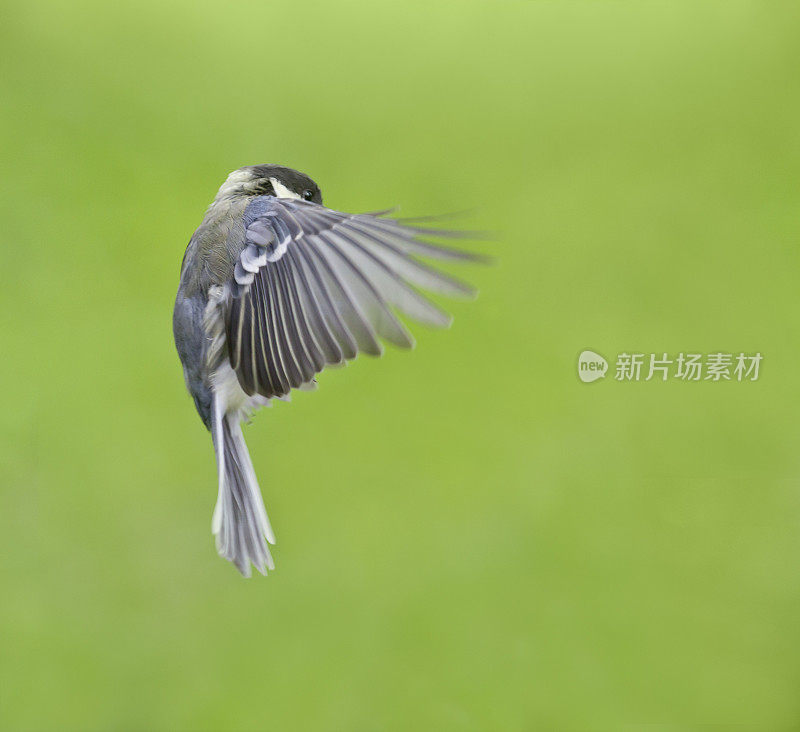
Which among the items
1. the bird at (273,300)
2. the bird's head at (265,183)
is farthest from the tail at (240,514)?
the bird's head at (265,183)

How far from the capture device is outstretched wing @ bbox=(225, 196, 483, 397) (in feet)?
1.86

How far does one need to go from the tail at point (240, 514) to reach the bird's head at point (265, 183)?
0.73 ft

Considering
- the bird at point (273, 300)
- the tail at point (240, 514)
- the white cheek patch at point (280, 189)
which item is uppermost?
the white cheek patch at point (280, 189)

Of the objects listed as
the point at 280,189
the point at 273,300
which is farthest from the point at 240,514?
the point at 280,189

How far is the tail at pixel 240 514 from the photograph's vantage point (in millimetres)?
799

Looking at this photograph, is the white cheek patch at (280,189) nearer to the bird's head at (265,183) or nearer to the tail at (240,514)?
the bird's head at (265,183)

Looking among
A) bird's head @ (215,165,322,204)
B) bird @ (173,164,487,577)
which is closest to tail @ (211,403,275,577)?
bird @ (173,164,487,577)

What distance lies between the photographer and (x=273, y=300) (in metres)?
0.72

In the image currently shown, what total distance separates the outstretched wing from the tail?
97 mm

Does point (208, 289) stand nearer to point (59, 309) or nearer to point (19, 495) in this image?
point (59, 309)

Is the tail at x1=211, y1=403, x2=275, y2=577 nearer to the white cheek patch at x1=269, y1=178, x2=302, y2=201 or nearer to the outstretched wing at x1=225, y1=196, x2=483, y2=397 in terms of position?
the outstretched wing at x1=225, y1=196, x2=483, y2=397

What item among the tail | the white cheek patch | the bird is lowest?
the tail

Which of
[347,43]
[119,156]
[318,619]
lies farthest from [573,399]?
[119,156]

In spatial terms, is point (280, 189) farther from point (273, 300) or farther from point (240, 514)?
point (240, 514)
